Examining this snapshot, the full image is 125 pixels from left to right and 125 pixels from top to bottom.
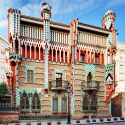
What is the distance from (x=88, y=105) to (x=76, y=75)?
420 centimetres

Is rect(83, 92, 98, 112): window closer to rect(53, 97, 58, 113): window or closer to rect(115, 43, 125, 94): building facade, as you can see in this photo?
rect(53, 97, 58, 113): window

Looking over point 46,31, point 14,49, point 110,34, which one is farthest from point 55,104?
point 110,34

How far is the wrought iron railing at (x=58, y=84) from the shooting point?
31125 mm

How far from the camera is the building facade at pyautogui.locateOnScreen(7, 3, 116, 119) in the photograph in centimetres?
2966

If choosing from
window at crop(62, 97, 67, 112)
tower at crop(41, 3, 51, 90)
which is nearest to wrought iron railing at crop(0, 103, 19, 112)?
tower at crop(41, 3, 51, 90)

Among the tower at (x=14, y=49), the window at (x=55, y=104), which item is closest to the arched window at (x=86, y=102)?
the window at (x=55, y=104)

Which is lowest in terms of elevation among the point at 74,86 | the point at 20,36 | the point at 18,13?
the point at 74,86

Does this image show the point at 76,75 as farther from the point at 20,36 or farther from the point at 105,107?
the point at 20,36

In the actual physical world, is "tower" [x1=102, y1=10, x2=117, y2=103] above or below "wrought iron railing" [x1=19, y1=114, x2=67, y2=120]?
above

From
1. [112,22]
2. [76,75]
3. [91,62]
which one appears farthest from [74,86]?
[112,22]

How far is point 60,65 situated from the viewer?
32.5 metres

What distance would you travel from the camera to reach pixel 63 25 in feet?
108

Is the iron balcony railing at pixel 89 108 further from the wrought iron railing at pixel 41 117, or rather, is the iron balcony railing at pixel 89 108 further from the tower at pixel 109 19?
the tower at pixel 109 19

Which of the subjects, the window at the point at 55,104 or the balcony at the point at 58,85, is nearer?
the balcony at the point at 58,85
